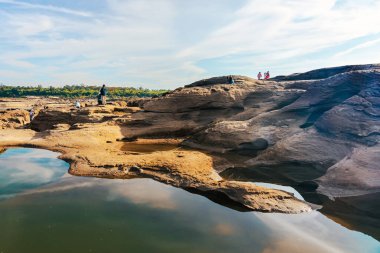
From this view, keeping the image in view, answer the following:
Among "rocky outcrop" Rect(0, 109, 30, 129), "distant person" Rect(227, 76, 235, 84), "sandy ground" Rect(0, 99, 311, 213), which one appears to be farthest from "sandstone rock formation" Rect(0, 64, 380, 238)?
"rocky outcrop" Rect(0, 109, 30, 129)

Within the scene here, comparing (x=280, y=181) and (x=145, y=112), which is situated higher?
(x=145, y=112)

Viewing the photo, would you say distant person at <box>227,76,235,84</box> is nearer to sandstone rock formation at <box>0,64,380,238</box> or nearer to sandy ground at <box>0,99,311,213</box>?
sandstone rock formation at <box>0,64,380,238</box>

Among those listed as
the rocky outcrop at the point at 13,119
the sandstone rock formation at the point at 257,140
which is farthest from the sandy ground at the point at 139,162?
the rocky outcrop at the point at 13,119

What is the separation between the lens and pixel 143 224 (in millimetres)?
7535

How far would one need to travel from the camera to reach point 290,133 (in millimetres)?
14398

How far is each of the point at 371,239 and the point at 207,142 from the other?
9.41 meters

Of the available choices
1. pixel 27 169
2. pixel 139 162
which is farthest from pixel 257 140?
pixel 27 169

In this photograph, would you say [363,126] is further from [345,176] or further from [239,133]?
[239,133]

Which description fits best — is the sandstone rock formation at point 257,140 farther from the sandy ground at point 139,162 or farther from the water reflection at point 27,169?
the water reflection at point 27,169

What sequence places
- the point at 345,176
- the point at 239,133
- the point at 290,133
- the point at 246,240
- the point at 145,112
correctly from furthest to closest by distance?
the point at 145,112 → the point at 239,133 → the point at 290,133 → the point at 345,176 → the point at 246,240

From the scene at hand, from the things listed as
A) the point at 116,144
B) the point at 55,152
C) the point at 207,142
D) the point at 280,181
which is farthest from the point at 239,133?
the point at 55,152

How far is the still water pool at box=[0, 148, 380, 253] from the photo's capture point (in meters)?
6.60

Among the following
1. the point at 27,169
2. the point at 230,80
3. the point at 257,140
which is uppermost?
the point at 230,80

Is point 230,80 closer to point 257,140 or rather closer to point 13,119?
point 257,140
